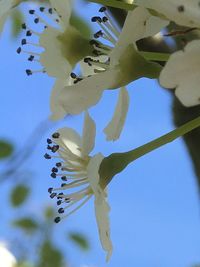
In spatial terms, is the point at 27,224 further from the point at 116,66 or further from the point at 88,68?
the point at 116,66

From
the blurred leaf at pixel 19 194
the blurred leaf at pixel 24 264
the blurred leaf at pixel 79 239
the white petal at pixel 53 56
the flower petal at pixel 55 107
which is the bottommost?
the blurred leaf at pixel 79 239

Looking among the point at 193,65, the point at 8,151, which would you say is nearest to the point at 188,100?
the point at 193,65

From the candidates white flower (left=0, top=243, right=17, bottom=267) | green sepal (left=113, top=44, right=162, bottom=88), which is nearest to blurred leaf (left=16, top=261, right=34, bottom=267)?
white flower (left=0, top=243, right=17, bottom=267)

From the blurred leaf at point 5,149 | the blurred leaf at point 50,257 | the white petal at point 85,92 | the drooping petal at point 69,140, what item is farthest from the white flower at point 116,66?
the blurred leaf at point 50,257

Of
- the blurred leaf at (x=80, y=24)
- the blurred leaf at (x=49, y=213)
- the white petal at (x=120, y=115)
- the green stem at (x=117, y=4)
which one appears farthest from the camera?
the blurred leaf at (x=49, y=213)

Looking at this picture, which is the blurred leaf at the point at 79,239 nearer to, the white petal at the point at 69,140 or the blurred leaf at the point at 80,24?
the blurred leaf at the point at 80,24
